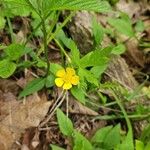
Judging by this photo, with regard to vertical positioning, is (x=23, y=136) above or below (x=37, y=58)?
below

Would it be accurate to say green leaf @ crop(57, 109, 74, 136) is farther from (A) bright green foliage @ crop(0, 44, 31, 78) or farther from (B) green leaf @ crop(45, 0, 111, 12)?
(B) green leaf @ crop(45, 0, 111, 12)

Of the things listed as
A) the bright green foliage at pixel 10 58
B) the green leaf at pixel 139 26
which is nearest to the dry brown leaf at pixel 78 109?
the bright green foliage at pixel 10 58

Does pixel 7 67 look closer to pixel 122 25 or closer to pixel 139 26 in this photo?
pixel 122 25

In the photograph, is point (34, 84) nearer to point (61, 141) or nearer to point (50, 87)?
point (50, 87)

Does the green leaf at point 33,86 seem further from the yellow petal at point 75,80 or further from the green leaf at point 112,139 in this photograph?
the green leaf at point 112,139

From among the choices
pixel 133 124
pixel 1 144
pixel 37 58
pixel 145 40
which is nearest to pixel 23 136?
pixel 1 144

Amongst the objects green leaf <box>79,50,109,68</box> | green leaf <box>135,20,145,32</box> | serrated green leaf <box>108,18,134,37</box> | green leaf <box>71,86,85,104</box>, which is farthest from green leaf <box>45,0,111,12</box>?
green leaf <box>135,20,145,32</box>
